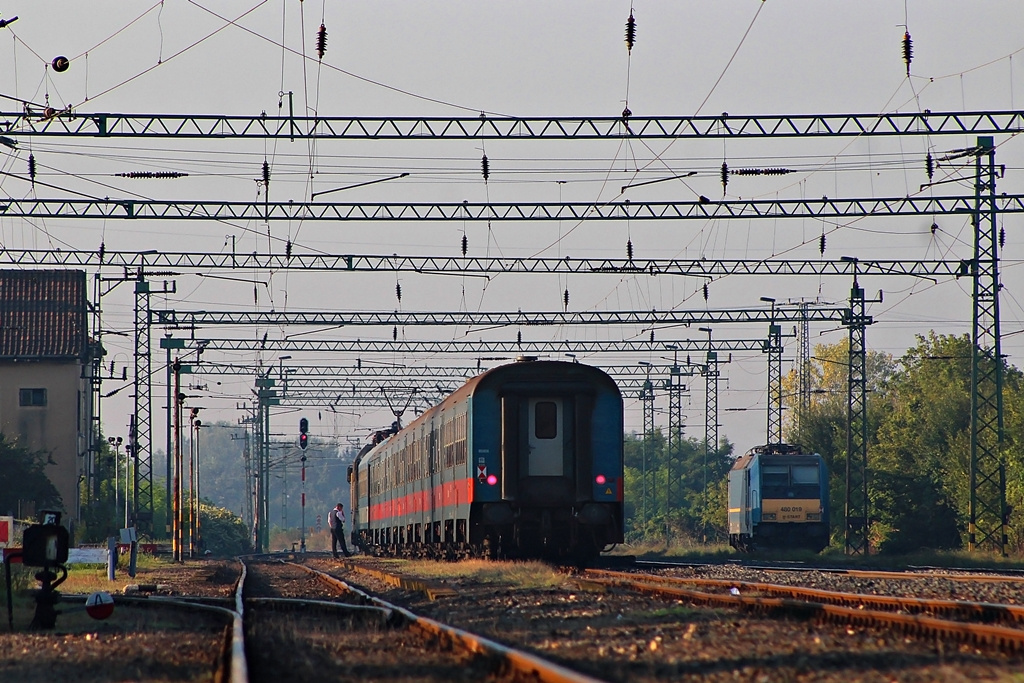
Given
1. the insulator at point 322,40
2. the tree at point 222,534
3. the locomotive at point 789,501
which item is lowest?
the tree at point 222,534

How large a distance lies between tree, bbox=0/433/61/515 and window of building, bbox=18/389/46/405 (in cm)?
535

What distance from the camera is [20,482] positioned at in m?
47.4

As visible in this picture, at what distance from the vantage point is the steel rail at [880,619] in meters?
8.88

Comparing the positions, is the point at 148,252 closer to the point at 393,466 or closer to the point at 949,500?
the point at 393,466

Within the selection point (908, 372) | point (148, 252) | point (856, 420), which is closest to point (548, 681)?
point (148, 252)

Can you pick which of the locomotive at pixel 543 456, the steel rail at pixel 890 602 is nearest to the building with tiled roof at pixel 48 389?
the locomotive at pixel 543 456

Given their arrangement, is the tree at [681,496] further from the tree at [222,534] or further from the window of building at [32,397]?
the window of building at [32,397]

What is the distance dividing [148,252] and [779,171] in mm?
17385

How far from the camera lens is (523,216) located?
3061 cm

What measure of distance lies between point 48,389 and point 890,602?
48.6 meters

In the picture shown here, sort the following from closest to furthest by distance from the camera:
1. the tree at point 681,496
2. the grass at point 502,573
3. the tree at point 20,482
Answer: the grass at point 502,573 < the tree at point 20,482 < the tree at point 681,496

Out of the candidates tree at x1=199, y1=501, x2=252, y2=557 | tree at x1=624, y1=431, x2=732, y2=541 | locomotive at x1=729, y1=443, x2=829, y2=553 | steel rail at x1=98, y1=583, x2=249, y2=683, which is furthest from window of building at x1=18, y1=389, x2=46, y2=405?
steel rail at x1=98, y1=583, x2=249, y2=683

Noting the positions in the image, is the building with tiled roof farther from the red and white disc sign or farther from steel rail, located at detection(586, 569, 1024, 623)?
the red and white disc sign

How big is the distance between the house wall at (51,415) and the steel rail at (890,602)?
42.1m
